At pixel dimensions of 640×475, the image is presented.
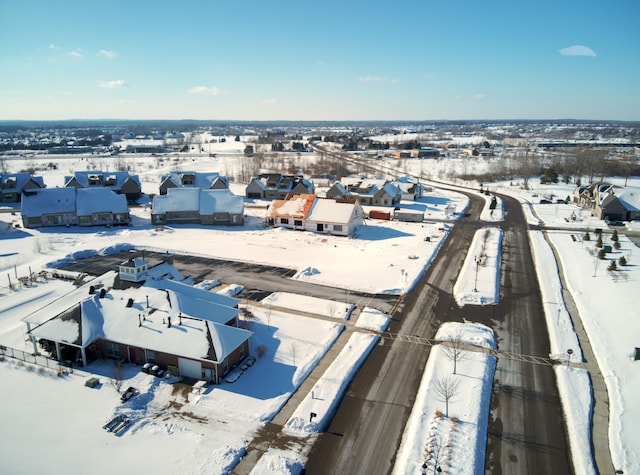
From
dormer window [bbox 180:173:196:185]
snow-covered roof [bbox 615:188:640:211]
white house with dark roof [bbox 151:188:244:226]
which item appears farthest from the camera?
dormer window [bbox 180:173:196:185]

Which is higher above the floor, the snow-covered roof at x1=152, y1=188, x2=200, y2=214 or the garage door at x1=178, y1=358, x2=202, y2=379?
the snow-covered roof at x1=152, y1=188, x2=200, y2=214

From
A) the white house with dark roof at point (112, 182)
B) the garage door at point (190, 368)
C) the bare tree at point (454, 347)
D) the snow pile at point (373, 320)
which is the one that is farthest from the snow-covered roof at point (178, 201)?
the bare tree at point (454, 347)

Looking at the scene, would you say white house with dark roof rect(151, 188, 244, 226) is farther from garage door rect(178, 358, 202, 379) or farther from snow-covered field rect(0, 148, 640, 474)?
garage door rect(178, 358, 202, 379)

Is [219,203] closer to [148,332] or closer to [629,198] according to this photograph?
[148,332]

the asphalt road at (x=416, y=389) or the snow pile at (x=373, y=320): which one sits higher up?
the snow pile at (x=373, y=320)

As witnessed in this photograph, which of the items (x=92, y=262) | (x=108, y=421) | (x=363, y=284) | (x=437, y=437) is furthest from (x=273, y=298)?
(x=92, y=262)

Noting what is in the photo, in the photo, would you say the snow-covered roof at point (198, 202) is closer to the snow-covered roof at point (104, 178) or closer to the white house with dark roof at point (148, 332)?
the snow-covered roof at point (104, 178)

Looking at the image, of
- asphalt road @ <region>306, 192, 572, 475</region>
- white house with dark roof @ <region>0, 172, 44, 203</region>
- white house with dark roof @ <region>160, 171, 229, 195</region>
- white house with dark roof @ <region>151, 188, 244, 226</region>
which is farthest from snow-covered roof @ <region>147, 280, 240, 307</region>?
white house with dark roof @ <region>0, 172, 44, 203</region>

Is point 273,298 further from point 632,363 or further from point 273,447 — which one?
point 632,363
